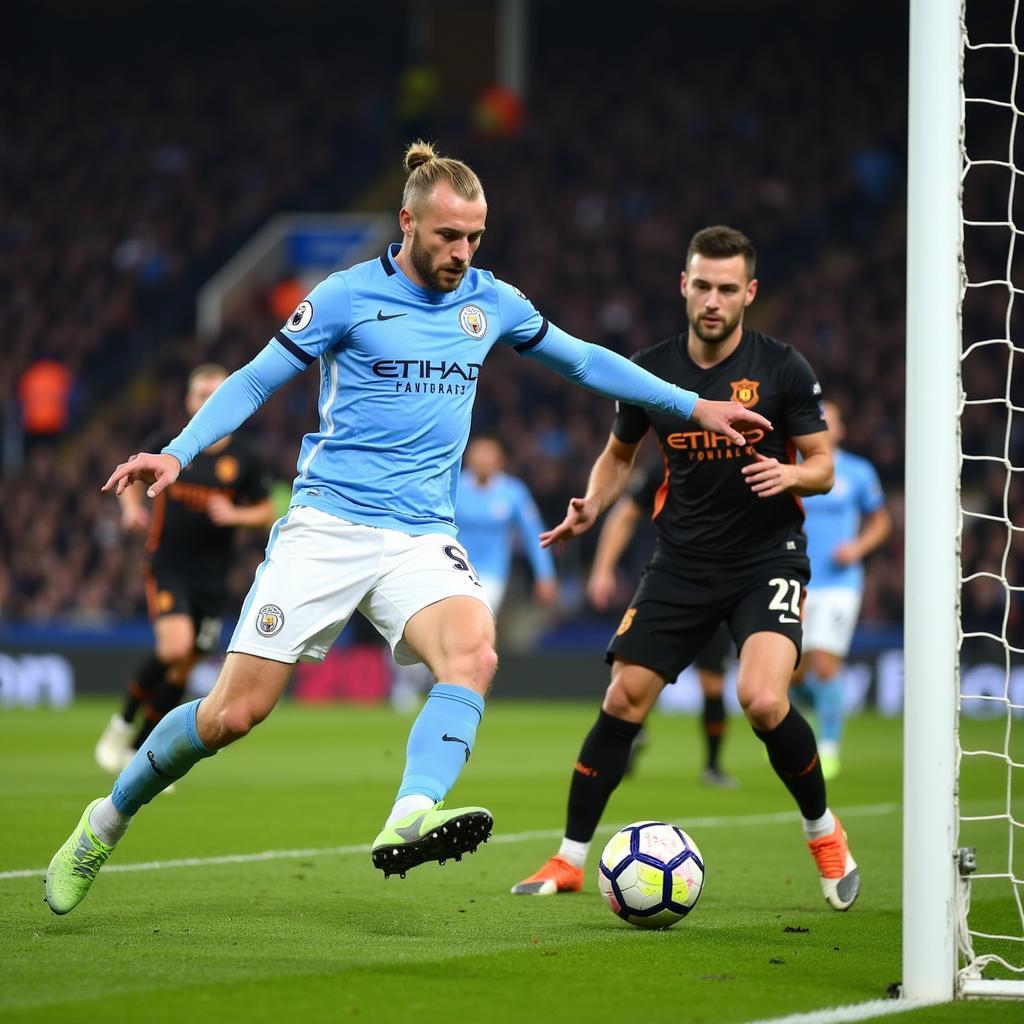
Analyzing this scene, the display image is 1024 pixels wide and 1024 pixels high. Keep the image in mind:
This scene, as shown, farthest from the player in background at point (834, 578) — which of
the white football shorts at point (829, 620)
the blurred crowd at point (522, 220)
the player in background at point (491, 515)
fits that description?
the blurred crowd at point (522, 220)

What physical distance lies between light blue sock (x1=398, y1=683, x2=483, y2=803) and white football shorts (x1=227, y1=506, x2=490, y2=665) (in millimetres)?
289

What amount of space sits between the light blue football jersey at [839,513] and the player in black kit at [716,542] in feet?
18.3

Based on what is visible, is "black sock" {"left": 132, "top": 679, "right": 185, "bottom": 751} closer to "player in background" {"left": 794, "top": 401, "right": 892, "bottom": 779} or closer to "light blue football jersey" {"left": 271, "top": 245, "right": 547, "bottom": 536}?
"player in background" {"left": 794, "top": 401, "right": 892, "bottom": 779}

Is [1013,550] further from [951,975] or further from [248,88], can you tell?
[248,88]

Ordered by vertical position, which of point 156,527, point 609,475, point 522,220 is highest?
point 522,220

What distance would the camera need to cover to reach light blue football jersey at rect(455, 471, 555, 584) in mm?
15078

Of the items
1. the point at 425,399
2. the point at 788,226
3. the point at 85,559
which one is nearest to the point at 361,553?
the point at 425,399

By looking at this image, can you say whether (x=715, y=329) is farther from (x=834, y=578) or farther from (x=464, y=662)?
(x=834, y=578)

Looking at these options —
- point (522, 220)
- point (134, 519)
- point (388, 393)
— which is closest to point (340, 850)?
point (388, 393)

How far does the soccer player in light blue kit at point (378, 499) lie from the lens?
5176mm

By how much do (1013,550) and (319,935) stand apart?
1520cm

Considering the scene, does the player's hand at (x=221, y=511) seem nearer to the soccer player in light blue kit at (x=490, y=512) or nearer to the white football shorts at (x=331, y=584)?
the soccer player in light blue kit at (x=490, y=512)

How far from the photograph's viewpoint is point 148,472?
4777 mm

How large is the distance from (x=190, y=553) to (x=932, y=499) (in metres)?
7.08
